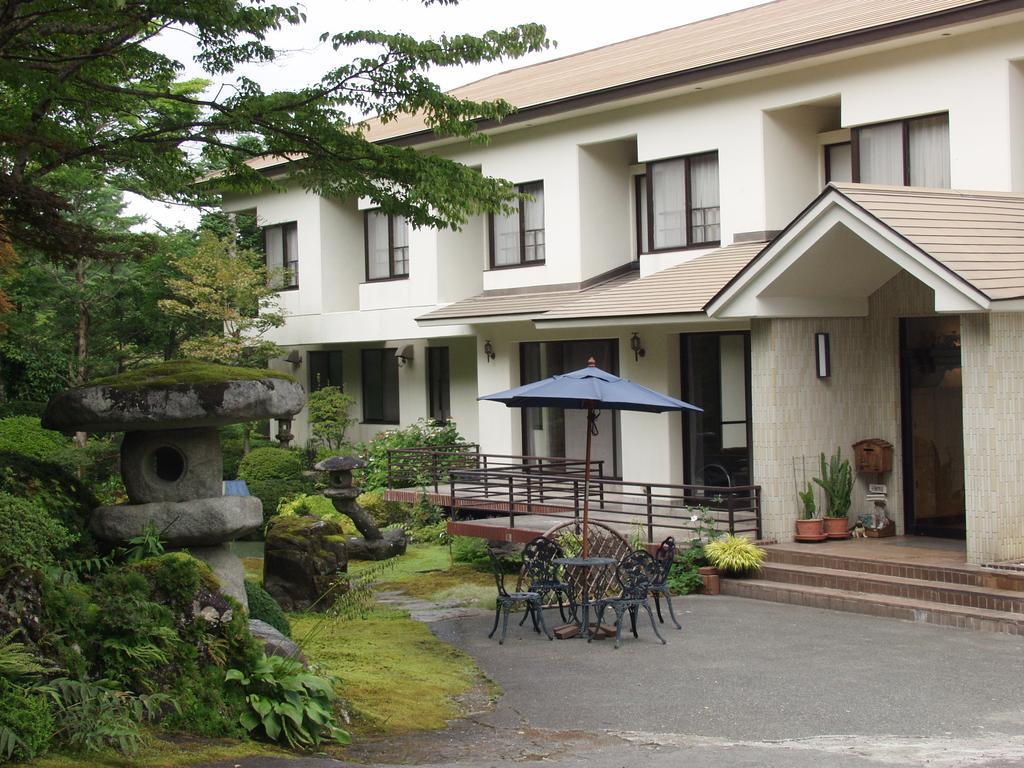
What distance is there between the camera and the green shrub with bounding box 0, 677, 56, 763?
23.6 feet

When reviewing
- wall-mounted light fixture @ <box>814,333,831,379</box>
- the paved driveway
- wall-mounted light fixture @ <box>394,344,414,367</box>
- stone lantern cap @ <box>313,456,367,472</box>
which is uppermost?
wall-mounted light fixture @ <box>394,344,414,367</box>

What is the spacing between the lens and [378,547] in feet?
68.6

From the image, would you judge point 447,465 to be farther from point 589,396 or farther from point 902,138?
point 589,396

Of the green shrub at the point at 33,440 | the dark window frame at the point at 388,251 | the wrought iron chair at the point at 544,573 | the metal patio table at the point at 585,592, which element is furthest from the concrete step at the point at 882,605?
the green shrub at the point at 33,440

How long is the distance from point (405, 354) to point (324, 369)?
4417 millimetres

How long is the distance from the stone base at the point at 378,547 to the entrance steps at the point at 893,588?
6.98 m

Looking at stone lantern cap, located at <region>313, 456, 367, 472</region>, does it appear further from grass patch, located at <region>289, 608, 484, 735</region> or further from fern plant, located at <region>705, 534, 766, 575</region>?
fern plant, located at <region>705, 534, 766, 575</region>

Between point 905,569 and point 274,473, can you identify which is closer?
point 905,569

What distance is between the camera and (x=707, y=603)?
1520cm

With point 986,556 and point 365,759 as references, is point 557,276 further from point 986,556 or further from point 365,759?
point 365,759

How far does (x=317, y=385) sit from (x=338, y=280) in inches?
128

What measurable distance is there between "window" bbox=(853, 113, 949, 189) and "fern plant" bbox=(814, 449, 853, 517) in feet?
14.5

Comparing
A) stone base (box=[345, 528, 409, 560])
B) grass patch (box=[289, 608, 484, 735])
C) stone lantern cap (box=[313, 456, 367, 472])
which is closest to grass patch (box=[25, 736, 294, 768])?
grass patch (box=[289, 608, 484, 735])

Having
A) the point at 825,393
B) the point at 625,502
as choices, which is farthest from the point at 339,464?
the point at 825,393
